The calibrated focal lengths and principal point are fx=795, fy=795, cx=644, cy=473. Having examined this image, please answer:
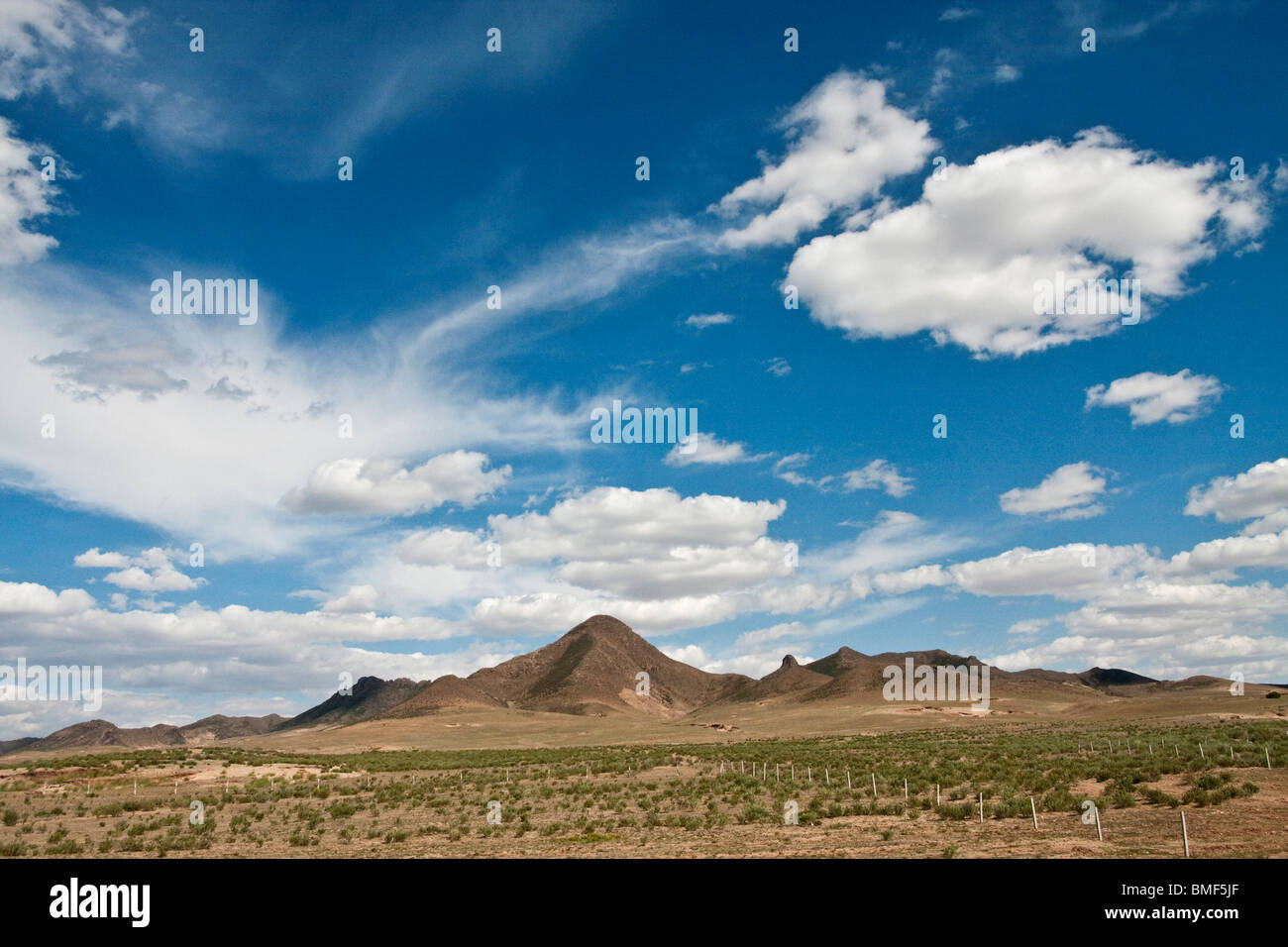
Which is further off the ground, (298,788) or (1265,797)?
(1265,797)

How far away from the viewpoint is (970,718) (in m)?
121

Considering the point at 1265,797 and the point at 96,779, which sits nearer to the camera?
the point at 1265,797

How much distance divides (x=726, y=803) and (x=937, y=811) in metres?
9.15
